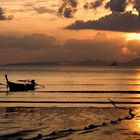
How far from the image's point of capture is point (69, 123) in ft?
111

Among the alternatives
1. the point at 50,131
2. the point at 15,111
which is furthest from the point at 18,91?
the point at 50,131

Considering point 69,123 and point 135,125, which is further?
point 69,123

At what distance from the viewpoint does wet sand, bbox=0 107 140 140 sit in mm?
28297

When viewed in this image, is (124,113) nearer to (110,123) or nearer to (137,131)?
(110,123)

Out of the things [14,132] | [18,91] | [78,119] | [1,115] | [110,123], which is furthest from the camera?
[18,91]

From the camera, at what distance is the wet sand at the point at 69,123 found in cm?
2830

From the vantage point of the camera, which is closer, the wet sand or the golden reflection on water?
the wet sand

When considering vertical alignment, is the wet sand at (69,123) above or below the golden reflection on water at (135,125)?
above

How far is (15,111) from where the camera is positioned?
4200 cm

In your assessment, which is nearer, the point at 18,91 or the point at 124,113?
the point at 124,113

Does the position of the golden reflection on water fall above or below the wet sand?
below

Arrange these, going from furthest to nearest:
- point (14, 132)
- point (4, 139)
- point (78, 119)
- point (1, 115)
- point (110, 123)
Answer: point (1, 115) → point (78, 119) → point (110, 123) → point (14, 132) → point (4, 139)

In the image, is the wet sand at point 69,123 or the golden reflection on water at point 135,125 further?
the golden reflection on water at point 135,125

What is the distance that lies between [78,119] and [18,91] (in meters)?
40.1
